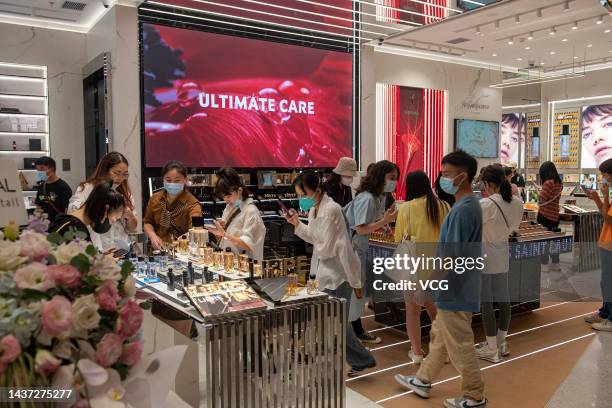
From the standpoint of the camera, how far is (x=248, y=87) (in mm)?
7695

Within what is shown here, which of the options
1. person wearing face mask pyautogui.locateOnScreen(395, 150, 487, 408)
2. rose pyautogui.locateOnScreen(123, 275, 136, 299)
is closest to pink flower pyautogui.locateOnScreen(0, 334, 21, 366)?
rose pyautogui.locateOnScreen(123, 275, 136, 299)

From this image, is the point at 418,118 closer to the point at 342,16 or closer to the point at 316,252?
the point at 342,16

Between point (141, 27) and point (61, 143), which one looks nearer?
point (141, 27)

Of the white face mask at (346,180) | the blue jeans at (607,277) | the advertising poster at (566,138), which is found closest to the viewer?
the white face mask at (346,180)

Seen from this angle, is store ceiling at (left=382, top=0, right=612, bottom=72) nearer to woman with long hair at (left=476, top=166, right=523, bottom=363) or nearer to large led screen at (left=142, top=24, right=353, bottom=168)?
large led screen at (left=142, top=24, right=353, bottom=168)

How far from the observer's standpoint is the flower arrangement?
2.91 feet

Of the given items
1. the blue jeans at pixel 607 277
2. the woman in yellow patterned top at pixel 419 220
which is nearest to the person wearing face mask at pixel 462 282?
the woman in yellow patterned top at pixel 419 220

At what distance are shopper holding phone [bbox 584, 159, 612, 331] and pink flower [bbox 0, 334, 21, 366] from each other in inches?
198

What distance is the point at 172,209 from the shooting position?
4.34 metres

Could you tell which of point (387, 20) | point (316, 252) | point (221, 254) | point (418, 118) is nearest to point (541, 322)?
point (316, 252)

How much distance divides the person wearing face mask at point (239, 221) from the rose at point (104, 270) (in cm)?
273

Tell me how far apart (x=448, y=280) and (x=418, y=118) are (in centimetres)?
720

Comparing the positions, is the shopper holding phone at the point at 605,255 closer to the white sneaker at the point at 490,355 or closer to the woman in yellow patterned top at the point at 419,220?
the white sneaker at the point at 490,355

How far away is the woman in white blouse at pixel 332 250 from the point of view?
3.59m
